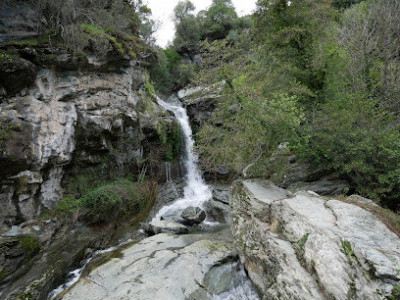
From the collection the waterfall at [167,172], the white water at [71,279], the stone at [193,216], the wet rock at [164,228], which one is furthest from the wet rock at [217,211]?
the white water at [71,279]

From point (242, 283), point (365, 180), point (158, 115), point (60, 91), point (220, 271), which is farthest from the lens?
point (158, 115)

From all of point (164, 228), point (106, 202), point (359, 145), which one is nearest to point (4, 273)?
point (106, 202)

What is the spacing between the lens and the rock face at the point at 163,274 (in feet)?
14.8

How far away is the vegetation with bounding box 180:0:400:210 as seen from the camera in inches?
213

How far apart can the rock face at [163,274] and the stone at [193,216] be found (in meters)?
2.59

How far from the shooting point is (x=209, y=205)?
33.8ft

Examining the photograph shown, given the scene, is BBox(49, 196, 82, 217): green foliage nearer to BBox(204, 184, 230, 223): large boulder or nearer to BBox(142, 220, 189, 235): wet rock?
BBox(142, 220, 189, 235): wet rock

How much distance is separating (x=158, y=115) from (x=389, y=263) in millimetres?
12861

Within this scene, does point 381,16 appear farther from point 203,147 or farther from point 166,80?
point 166,80

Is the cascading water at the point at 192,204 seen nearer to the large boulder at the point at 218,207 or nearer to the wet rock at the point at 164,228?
the large boulder at the point at 218,207

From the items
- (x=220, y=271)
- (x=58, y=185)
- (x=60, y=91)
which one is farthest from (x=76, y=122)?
(x=220, y=271)

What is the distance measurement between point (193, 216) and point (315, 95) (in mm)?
6847

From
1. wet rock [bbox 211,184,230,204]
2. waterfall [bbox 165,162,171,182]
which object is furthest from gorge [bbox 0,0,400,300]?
waterfall [bbox 165,162,171,182]

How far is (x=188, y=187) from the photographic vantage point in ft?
43.0
